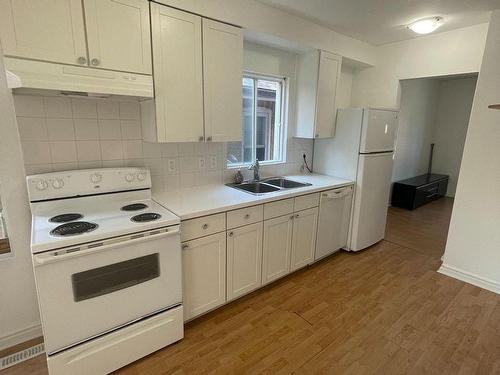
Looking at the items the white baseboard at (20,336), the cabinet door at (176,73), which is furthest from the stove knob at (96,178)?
the white baseboard at (20,336)

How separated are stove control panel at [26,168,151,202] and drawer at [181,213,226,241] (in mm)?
520

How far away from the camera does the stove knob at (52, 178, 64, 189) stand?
173 cm

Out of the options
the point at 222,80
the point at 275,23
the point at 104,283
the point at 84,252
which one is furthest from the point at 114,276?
the point at 275,23

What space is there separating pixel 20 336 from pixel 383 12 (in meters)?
3.88

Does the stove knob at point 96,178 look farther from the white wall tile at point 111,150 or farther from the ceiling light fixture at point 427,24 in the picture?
the ceiling light fixture at point 427,24

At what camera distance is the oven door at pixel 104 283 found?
1.37 m

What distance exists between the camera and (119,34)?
1.67 metres

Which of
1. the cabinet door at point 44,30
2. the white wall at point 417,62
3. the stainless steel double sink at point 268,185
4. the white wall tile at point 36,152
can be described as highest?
the white wall at point 417,62

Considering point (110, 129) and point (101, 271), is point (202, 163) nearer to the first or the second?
point (110, 129)

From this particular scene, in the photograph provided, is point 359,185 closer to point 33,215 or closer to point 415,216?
point 415,216

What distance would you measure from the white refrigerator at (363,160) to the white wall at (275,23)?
→ 2.53ft

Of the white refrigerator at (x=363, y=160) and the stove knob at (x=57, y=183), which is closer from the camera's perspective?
the stove knob at (x=57, y=183)

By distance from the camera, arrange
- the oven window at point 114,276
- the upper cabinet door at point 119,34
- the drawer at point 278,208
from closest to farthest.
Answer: the oven window at point 114,276, the upper cabinet door at point 119,34, the drawer at point 278,208

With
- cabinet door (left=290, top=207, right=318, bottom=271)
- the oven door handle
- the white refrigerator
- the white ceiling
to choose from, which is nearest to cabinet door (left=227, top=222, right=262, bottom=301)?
cabinet door (left=290, top=207, right=318, bottom=271)
